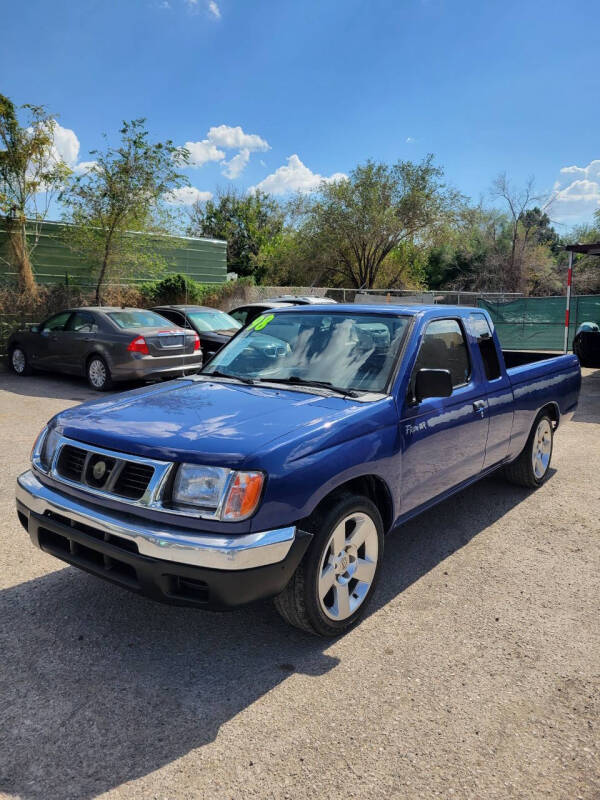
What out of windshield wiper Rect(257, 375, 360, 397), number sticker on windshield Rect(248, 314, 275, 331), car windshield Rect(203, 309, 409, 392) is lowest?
windshield wiper Rect(257, 375, 360, 397)

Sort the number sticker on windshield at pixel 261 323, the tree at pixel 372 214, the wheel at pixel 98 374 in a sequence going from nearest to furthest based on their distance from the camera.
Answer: the number sticker on windshield at pixel 261 323 → the wheel at pixel 98 374 → the tree at pixel 372 214

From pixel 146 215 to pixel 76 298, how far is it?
10.9 ft

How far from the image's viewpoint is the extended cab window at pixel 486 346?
4.59m

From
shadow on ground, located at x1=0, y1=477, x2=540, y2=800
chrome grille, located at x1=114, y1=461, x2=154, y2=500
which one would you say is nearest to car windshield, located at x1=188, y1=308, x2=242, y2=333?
shadow on ground, located at x1=0, y1=477, x2=540, y2=800

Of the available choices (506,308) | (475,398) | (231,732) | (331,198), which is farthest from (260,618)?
(331,198)

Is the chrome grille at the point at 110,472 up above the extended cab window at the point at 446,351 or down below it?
below

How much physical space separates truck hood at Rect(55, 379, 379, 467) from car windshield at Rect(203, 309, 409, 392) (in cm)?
28

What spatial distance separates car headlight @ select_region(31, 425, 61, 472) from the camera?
327 centimetres

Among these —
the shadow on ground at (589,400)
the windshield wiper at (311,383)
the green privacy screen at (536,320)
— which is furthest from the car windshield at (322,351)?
the green privacy screen at (536,320)

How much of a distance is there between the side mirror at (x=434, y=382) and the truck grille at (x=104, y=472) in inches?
63.5

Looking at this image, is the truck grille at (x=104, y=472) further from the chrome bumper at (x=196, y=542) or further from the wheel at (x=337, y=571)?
the wheel at (x=337, y=571)

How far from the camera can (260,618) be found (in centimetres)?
337

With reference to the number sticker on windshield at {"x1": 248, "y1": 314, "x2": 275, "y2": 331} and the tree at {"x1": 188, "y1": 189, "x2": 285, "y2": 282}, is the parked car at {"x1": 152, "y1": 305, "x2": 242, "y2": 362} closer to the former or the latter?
the number sticker on windshield at {"x1": 248, "y1": 314, "x2": 275, "y2": 331}

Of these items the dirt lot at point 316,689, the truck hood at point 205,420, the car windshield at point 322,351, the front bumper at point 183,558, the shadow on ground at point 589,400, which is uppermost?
the car windshield at point 322,351
